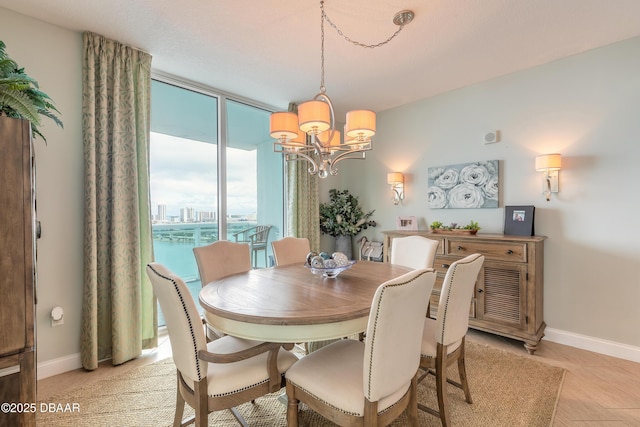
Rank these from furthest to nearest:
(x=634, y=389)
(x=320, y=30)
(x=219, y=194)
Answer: (x=219, y=194)
(x=320, y=30)
(x=634, y=389)

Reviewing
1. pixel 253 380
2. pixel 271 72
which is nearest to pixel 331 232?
pixel 271 72

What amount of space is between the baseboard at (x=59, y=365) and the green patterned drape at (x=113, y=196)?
107 mm

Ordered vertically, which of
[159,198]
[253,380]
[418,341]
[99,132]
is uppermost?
[99,132]

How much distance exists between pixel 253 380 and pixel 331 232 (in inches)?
122

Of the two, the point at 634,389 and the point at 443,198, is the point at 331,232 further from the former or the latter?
the point at 634,389

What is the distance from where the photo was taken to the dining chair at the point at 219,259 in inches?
92.5

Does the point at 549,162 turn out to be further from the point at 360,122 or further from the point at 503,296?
the point at 360,122

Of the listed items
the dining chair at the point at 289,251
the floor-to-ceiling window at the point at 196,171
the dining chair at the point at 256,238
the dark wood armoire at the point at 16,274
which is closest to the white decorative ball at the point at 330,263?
the dining chair at the point at 289,251

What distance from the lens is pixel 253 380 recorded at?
1.42 m

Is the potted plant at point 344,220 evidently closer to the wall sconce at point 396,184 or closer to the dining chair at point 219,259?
A: the wall sconce at point 396,184

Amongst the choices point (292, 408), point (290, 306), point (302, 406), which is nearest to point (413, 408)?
point (292, 408)

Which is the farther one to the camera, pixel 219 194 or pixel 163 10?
pixel 219 194

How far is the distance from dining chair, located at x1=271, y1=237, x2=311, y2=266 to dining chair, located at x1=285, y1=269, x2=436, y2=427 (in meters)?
1.45

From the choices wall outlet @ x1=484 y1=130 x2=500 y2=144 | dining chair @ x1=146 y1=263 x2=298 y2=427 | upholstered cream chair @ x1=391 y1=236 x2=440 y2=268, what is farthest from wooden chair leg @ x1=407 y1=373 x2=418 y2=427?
wall outlet @ x1=484 y1=130 x2=500 y2=144
